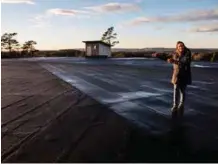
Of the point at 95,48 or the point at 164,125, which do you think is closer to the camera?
the point at 164,125

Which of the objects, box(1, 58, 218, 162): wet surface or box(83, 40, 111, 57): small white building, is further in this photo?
box(83, 40, 111, 57): small white building

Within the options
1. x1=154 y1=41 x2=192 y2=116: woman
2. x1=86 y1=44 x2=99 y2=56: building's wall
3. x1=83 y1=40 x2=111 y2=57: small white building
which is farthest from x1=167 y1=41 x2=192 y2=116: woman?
x1=86 y1=44 x2=99 y2=56: building's wall

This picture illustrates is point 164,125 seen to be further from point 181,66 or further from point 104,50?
point 104,50

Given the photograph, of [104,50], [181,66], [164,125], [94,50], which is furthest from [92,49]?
[164,125]

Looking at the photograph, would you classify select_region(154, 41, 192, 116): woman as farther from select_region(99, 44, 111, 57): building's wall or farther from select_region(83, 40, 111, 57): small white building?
select_region(99, 44, 111, 57): building's wall

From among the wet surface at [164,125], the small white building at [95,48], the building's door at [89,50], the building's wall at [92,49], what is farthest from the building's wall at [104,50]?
the wet surface at [164,125]

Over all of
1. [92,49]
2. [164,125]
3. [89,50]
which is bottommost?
[164,125]

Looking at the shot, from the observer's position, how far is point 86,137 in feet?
19.8

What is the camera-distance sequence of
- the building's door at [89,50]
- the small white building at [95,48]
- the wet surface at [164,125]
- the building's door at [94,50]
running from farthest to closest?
the building's door at [89,50] → the building's door at [94,50] → the small white building at [95,48] → the wet surface at [164,125]

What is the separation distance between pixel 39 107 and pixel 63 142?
3.37 m

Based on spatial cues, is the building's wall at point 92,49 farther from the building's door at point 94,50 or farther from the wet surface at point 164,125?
the wet surface at point 164,125

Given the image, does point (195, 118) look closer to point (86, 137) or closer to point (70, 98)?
point (86, 137)

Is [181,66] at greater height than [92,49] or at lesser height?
greater

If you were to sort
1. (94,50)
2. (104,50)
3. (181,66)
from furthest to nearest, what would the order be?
(104,50), (94,50), (181,66)
